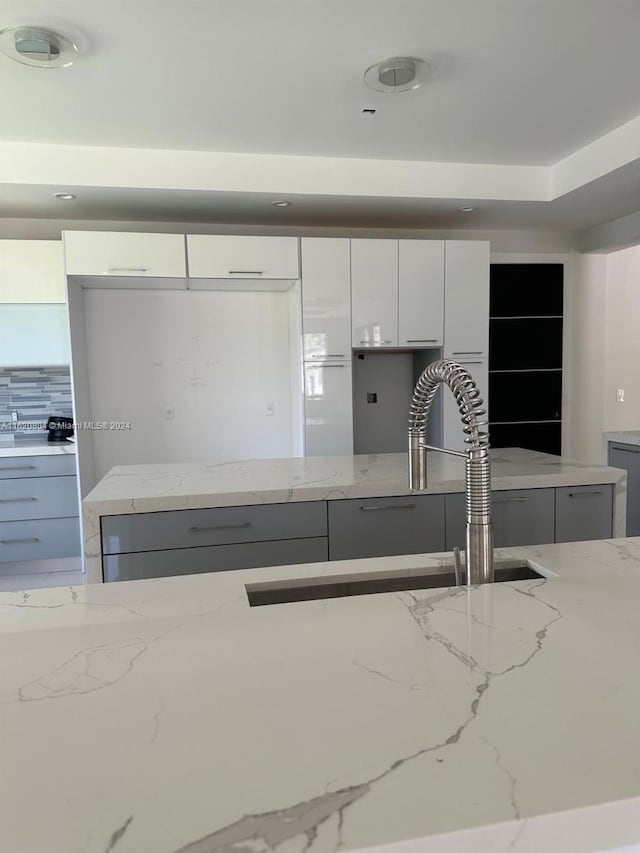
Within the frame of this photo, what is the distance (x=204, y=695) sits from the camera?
0.66 m

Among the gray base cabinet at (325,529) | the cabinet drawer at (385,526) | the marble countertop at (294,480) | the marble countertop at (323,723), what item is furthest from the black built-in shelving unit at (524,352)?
the marble countertop at (323,723)

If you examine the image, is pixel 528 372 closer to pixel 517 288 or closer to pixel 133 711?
pixel 517 288

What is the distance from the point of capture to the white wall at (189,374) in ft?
13.2

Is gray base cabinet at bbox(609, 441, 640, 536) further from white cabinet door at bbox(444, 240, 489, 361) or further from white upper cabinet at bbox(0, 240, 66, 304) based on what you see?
white upper cabinet at bbox(0, 240, 66, 304)

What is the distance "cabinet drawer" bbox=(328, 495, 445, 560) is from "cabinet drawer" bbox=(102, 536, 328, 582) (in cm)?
8

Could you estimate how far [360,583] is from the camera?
116cm

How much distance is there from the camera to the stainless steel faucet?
95 centimetres

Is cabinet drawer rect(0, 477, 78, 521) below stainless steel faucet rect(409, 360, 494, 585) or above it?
below

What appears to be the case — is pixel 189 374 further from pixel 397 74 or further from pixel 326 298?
pixel 397 74

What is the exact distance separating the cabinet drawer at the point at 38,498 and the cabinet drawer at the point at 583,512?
2.89 meters

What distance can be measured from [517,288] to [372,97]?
93.3 inches

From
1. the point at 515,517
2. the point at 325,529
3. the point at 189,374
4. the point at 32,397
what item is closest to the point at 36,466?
the point at 32,397

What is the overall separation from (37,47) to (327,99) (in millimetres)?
1202

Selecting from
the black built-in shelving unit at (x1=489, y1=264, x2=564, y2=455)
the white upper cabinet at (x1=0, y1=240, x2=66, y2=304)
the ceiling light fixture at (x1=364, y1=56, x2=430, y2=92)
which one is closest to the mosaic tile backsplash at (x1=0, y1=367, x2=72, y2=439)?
the white upper cabinet at (x1=0, y1=240, x2=66, y2=304)
